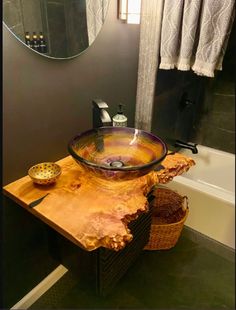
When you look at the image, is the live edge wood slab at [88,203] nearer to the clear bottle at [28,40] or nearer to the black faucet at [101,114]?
the black faucet at [101,114]

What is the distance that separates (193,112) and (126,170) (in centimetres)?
155

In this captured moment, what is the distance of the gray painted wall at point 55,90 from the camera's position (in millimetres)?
951

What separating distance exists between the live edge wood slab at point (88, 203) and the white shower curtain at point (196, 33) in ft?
1.96

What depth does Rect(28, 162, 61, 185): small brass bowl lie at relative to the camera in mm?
992

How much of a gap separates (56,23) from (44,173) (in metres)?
0.62

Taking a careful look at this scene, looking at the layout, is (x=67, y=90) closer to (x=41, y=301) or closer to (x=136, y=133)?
(x=136, y=133)

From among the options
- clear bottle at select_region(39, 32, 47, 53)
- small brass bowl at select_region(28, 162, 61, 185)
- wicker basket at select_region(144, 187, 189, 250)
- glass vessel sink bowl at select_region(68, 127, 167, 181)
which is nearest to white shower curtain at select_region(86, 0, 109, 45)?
clear bottle at select_region(39, 32, 47, 53)

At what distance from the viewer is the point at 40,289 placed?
1.40 meters

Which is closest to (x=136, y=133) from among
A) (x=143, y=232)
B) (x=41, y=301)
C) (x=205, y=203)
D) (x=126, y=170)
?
(x=126, y=170)

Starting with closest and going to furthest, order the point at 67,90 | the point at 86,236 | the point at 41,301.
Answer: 1. the point at 86,236
2. the point at 67,90
3. the point at 41,301

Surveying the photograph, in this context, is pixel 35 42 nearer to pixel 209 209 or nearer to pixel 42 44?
pixel 42 44

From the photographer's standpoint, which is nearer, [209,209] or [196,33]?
[196,33]

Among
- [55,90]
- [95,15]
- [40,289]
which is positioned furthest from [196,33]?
[40,289]

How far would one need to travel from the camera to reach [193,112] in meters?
2.24
